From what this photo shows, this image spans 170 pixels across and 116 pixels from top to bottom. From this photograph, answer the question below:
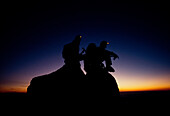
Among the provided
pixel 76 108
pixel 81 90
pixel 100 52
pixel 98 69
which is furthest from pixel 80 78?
pixel 100 52

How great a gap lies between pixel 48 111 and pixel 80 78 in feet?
10.0

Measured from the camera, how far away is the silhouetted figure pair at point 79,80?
6.18 metres

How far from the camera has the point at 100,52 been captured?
288 inches

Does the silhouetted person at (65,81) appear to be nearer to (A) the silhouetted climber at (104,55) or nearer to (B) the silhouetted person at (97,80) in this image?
(B) the silhouetted person at (97,80)

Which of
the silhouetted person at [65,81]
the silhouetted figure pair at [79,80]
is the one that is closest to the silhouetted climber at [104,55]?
the silhouetted figure pair at [79,80]

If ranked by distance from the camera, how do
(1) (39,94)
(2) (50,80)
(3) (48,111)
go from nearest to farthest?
(3) (48,111) → (1) (39,94) → (2) (50,80)

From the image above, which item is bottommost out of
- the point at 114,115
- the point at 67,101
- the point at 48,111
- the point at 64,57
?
the point at 114,115

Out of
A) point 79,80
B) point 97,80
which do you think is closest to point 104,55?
point 97,80

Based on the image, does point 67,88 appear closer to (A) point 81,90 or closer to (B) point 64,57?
(A) point 81,90

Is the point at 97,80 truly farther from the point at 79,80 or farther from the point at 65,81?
the point at 65,81

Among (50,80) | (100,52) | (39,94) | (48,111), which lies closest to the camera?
(48,111)

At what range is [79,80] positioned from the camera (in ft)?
22.7

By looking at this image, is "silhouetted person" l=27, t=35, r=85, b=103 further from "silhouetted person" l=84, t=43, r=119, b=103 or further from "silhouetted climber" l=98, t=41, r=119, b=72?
"silhouetted climber" l=98, t=41, r=119, b=72

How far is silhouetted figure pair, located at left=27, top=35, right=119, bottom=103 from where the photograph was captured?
6.18 meters
